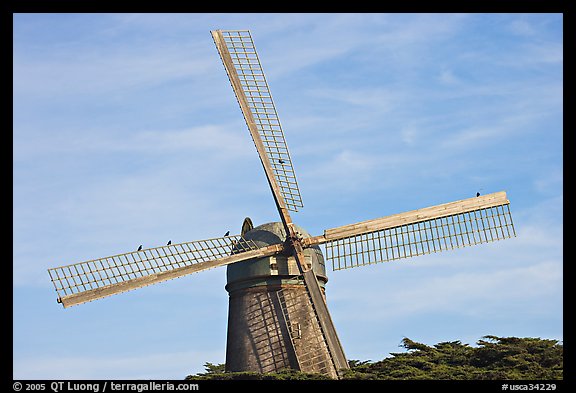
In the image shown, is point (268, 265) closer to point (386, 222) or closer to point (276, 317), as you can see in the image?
point (276, 317)

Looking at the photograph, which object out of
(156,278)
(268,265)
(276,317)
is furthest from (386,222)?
(156,278)

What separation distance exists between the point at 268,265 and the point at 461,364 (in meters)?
7.47

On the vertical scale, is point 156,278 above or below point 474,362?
above

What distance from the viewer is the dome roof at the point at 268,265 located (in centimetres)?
3581

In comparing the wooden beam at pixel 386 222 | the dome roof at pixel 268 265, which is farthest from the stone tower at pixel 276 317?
the wooden beam at pixel 386 222

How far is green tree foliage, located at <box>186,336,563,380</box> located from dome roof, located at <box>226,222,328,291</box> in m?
3.01

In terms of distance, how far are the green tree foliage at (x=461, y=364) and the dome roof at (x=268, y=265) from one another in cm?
301

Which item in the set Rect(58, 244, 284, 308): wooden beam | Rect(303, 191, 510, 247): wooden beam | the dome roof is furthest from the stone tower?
Rect(303, 191, 510, 247): wooden beam

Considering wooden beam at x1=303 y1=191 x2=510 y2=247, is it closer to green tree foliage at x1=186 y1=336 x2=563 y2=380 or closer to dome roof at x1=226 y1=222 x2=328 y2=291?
dome roof at x1=226 y1=222 x2=328 y2=291

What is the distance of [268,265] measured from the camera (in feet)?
117

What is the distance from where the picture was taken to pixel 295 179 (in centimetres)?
3656

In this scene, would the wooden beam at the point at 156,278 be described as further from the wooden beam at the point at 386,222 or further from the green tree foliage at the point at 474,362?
the green tree foliage at the point at 474,362
